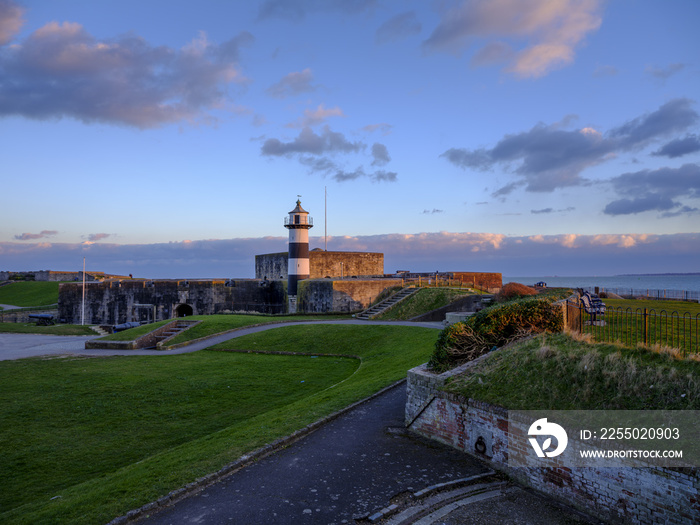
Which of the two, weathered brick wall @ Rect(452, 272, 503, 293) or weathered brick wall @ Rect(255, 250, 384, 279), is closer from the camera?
weathered brick wall @ Rect(452, 272, 503, 293)

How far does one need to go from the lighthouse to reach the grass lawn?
1496 cm

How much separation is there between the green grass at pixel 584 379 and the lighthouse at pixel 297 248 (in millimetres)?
27833

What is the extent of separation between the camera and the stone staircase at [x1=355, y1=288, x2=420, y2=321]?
25.7 meters

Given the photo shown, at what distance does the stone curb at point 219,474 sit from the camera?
521 cm

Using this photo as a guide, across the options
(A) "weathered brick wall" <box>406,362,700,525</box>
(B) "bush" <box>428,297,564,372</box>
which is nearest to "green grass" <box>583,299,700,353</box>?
(B) "bush" <box>428,297,564,372</box>

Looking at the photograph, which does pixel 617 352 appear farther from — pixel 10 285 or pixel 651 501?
pixel 10 285

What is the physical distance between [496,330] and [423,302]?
50.3 ft

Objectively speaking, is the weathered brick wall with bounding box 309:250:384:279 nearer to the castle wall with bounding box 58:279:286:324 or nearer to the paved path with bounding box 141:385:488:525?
the castle wall with bounding box 58:279:286:324

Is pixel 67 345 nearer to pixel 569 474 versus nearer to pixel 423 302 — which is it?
pixel 423 302

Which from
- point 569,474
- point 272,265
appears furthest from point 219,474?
point 272,265

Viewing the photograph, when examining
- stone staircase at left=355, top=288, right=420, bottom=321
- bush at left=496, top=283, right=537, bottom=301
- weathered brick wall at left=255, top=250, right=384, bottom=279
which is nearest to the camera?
bush at left=496, top=283, right=537, bottom=301

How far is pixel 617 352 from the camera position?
6.28 metres

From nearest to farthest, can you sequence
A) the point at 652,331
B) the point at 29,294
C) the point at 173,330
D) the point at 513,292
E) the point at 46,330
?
the point at 652,331, the point at 513,292, the point at 173,330, the point at 46,330, the point at 29,294

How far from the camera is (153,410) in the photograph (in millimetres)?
11133
